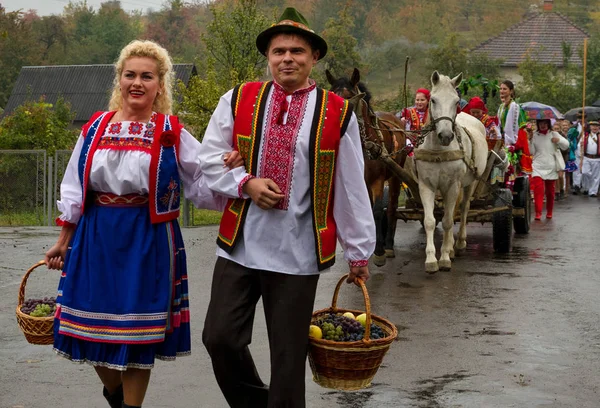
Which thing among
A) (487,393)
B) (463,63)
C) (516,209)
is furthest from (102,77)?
(487,393)

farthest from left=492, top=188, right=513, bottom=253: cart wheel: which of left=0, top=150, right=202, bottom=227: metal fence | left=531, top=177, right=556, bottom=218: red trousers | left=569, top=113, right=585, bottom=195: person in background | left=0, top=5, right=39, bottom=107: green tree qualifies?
left=0, top=5, right=39, bottom=107: green tree

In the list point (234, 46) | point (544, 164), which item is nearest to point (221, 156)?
point (544, 164)

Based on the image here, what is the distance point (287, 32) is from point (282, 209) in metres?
0.84

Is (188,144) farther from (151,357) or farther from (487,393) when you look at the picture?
(487,393)

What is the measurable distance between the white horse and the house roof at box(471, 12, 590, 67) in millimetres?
56184

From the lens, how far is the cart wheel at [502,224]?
12836 millimetres

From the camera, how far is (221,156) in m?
4.84

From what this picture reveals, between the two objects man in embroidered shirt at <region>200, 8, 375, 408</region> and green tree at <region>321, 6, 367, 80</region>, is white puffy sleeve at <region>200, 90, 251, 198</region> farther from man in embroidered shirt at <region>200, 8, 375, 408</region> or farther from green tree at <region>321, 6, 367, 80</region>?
green tree at <region>321, 6, 367, 80</region>

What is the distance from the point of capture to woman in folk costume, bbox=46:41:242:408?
16.1ft

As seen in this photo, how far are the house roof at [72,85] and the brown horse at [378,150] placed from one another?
178 feet

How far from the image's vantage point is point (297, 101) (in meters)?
4.88

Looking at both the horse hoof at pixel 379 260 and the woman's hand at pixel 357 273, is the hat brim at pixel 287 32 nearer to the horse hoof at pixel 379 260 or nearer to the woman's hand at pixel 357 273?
the woman's hand at pixel 357 273

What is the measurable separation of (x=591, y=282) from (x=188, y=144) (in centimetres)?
712

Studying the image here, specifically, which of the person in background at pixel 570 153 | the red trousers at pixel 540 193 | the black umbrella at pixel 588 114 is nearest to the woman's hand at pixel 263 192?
the red trousers at pixel 540 193
